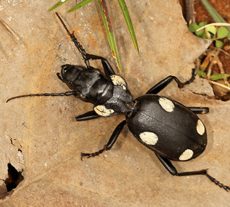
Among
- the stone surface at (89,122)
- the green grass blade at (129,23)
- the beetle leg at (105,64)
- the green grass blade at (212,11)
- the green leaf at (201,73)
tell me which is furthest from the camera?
the green grass blade at (212,11)

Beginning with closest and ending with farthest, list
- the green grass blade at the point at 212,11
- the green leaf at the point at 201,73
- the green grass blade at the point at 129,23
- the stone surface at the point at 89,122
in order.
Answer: the stone surface at the point at 89,122, the green grass blade at the point at 129,23, the green leaf at the point at 201,73, the green grass blade at the point at 212,11

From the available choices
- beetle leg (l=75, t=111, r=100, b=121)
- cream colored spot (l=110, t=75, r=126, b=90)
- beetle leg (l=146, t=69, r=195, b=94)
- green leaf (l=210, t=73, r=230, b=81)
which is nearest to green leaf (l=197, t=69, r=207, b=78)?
green leaf (l=210, t=73, r=230, b=81)

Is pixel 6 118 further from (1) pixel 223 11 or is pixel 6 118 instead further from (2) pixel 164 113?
(1) pixel 223 11

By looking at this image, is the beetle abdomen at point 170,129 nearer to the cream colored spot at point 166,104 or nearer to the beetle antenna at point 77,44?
the cream colored spot at point 166,104

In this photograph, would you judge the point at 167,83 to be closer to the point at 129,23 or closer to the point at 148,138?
the point at 148,138

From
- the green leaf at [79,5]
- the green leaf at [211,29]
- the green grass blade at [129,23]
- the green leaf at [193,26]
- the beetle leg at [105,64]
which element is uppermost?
the green leaf at [79,5]

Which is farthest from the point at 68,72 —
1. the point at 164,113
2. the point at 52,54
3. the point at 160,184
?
the point at 160,184

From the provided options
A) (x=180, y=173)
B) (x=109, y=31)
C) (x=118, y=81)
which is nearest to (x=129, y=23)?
(x=109, y=31)

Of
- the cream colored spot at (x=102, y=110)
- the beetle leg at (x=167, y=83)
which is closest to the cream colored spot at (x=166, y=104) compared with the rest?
the beetle leg at (x=167, y=83)

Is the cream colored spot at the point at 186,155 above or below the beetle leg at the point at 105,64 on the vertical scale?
below
